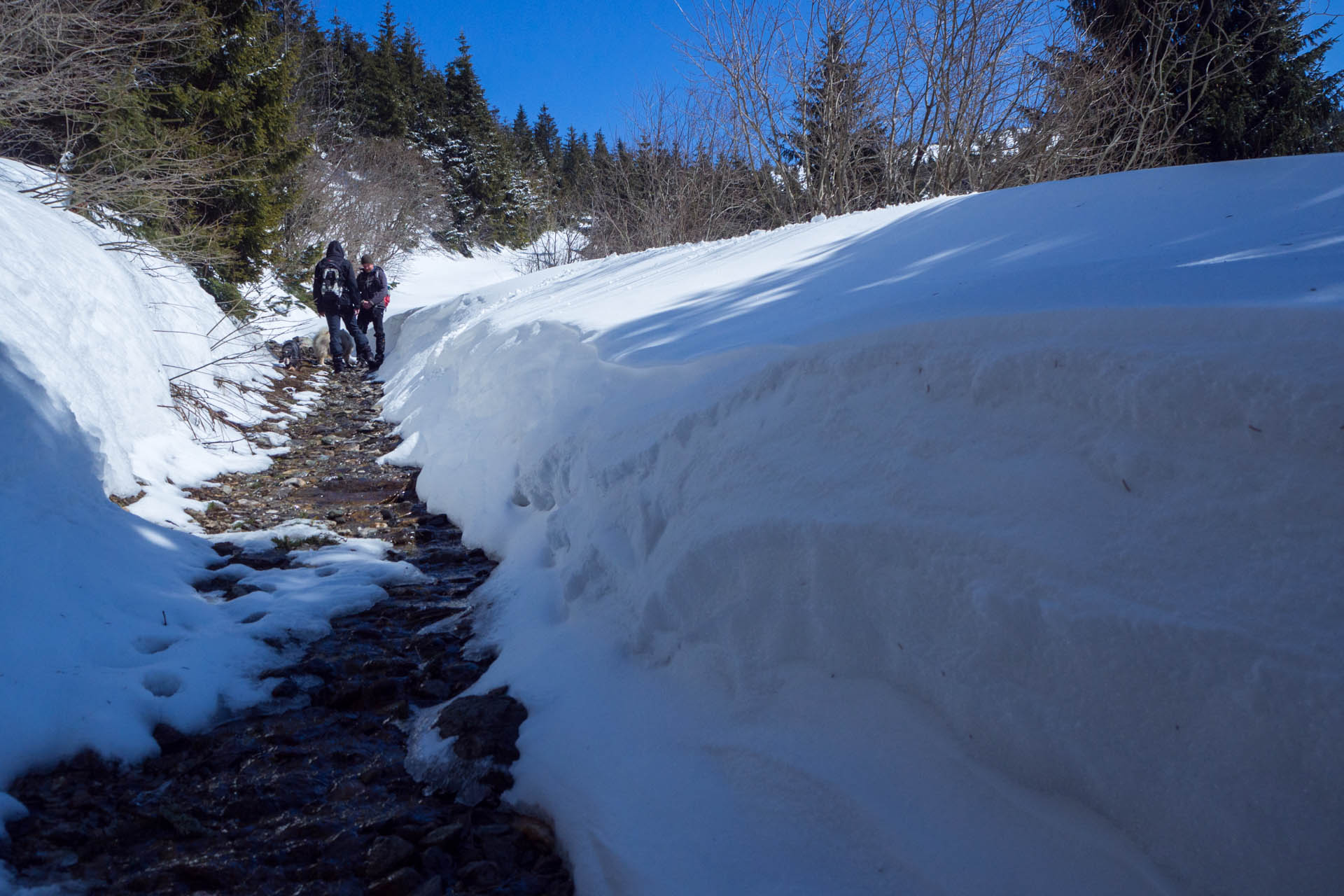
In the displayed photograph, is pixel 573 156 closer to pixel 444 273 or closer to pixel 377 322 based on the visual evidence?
pixel 444 273

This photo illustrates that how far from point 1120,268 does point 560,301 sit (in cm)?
567

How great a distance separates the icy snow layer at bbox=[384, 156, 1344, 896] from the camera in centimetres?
140

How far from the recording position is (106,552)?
3.44 metres

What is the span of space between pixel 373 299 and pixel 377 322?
0.43 m

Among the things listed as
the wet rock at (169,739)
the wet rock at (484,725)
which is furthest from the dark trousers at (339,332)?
the wet rock at (484,725)

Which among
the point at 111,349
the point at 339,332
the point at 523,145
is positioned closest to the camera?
the point at 111,349

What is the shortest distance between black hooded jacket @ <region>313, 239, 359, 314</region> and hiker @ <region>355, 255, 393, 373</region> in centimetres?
11

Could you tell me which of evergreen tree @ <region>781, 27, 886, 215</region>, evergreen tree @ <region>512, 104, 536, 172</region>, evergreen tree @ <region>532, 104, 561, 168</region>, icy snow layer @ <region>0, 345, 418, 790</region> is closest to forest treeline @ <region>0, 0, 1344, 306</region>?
evergreen tree @ <region>781, 27, 886, 215</region>

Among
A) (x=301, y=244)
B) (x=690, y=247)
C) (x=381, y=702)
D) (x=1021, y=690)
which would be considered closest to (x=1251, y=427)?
(x=1021, y=690)

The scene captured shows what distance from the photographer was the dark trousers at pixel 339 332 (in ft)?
34.8

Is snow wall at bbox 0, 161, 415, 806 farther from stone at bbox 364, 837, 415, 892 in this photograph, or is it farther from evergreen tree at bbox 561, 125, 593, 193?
evergreen tree at bbox 561, 125, 593, 193

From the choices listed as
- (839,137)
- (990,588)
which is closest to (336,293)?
(839,137)

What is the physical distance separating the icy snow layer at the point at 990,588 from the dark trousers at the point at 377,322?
8654 millimetres

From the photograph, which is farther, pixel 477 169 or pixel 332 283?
pixel 477 169
